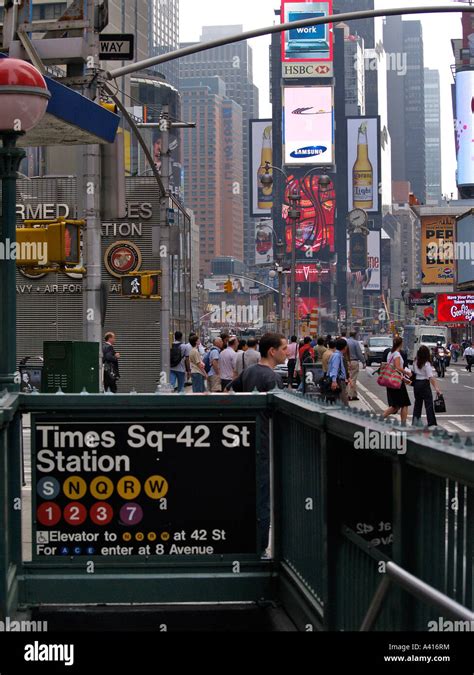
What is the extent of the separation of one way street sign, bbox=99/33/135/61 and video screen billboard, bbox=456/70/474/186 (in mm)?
144704

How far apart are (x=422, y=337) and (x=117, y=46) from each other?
5977cm

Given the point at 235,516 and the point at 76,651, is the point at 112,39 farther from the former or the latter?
the point at 76,651

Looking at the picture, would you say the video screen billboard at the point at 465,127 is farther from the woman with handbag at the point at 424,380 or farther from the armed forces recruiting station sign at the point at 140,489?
the armed forces recruiting station sign at the point at 140,489

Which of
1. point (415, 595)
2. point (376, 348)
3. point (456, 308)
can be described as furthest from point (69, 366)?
point (456, 308)

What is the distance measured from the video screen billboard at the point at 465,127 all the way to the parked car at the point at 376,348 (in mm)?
91246

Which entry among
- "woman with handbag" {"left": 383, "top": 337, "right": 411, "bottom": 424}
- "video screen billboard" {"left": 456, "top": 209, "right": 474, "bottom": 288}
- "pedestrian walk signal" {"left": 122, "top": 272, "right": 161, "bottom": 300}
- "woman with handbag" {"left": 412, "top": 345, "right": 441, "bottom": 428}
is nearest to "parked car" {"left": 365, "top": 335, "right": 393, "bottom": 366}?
"pedestrian walk signal" {"left": 122, "top": 272, "right": 161, "bottom": 300}

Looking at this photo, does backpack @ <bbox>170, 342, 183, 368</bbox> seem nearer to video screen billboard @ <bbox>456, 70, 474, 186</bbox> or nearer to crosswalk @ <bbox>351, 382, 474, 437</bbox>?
crosswalk @ <bbox>351, 382, 474, 437</bbox>

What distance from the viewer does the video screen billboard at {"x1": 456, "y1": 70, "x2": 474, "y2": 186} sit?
157 metres

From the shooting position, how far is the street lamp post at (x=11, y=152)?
774cm

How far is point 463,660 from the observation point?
427 centimetres

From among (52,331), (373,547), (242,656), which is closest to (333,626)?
(242,656)

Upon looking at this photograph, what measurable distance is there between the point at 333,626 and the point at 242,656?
565mm

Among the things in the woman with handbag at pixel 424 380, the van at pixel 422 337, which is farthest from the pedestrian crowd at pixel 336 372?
the van at pixel 422 337

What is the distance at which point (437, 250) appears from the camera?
473ft
